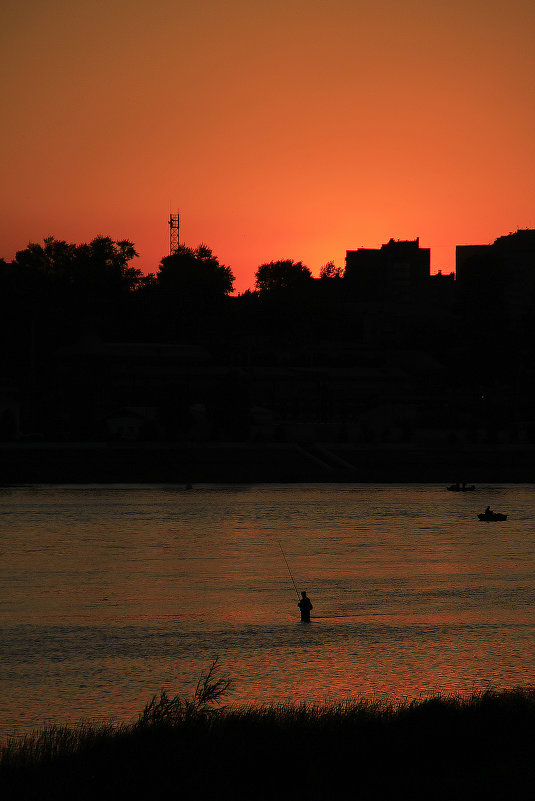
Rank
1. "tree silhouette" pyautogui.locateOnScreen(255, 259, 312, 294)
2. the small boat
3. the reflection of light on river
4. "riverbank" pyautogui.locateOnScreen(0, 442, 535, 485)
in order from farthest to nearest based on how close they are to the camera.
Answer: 1. "tree silhouette" pyautogui.locateOnScreen(255, 259, 312, 294)
2. "riverbank" pyautogui.locateOnScreen(0, 442, 535, 485)
3. the small boat
4. the reflection of light on river

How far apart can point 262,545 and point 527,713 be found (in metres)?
32.9

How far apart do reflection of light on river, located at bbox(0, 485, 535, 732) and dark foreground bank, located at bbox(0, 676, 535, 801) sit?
5325 millimetres

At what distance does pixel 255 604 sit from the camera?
33594 millimetres

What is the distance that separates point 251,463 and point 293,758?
2781 inches

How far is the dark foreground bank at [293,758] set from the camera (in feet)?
44.7

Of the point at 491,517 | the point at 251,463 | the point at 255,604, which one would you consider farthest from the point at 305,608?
the point at 251,463

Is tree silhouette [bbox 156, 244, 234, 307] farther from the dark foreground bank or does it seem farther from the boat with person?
the dark foreground bank

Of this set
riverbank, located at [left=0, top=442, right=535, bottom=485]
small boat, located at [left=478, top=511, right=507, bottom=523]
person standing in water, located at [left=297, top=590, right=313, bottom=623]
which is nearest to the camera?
person standing in water, located at [left=297, top=590, right=313, bottom=623]

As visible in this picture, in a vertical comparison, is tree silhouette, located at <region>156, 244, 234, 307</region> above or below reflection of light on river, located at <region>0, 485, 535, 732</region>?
above

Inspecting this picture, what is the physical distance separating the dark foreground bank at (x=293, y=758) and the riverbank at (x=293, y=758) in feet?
0.06

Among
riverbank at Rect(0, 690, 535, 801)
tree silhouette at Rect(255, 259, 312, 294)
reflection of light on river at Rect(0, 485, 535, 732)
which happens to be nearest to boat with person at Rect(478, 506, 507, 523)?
reflection of light on river at Rect(0, 485, 535, 732)

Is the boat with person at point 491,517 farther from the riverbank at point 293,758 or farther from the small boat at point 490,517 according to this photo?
the riverbank at point 293,758

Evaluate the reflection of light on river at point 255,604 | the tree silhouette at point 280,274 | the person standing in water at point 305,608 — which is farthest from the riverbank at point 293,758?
the tree silhouette at point 280,274

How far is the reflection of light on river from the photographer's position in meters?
23.7
